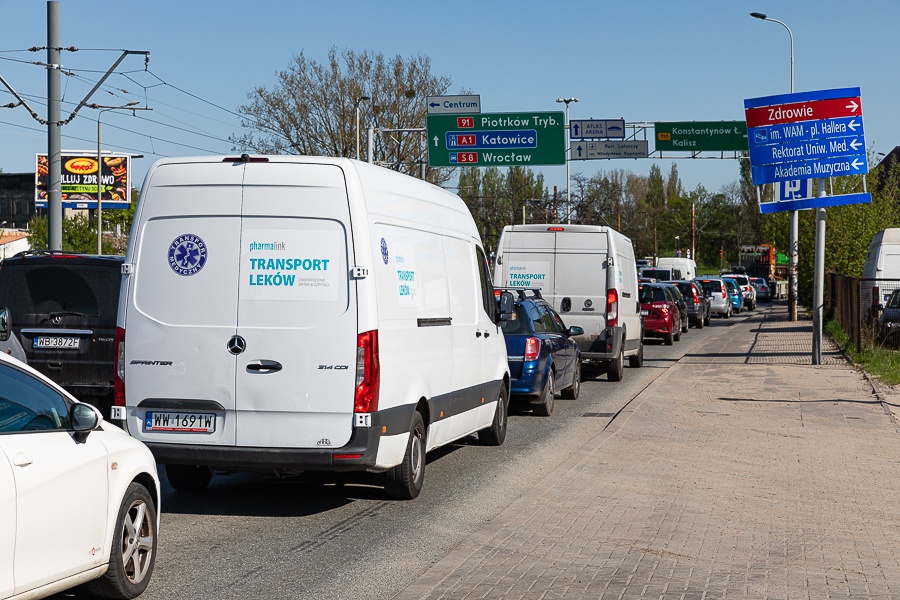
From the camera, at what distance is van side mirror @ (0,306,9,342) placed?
11.3 meters

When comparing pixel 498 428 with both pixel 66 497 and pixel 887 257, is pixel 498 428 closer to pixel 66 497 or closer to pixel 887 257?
pixel 66 497

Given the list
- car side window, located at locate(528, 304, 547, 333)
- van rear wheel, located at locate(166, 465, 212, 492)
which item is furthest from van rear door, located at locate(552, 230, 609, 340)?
van rear wheel, located at locate(166, 465, 212, 492)

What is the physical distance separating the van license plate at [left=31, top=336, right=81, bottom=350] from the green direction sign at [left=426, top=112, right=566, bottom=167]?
27530 mm

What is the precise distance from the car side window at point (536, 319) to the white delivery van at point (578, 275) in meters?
3.92

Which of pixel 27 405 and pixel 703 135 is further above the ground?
pixel 703 135

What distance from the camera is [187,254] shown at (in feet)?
27.8

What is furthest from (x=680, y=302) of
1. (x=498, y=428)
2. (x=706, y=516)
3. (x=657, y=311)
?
(x=706, y=516)

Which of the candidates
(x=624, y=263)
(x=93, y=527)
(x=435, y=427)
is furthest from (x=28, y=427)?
(x=624, y=263)

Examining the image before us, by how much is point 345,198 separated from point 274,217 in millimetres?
521

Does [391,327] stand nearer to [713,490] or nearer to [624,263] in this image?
[713,490]

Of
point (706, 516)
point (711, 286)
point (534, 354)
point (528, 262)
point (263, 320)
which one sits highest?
point (528, 262)

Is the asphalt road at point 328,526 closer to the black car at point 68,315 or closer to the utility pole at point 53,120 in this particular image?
the black car at point 68,315

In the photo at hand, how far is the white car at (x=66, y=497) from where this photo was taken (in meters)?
5.17

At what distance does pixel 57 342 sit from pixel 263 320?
4.04 meters
